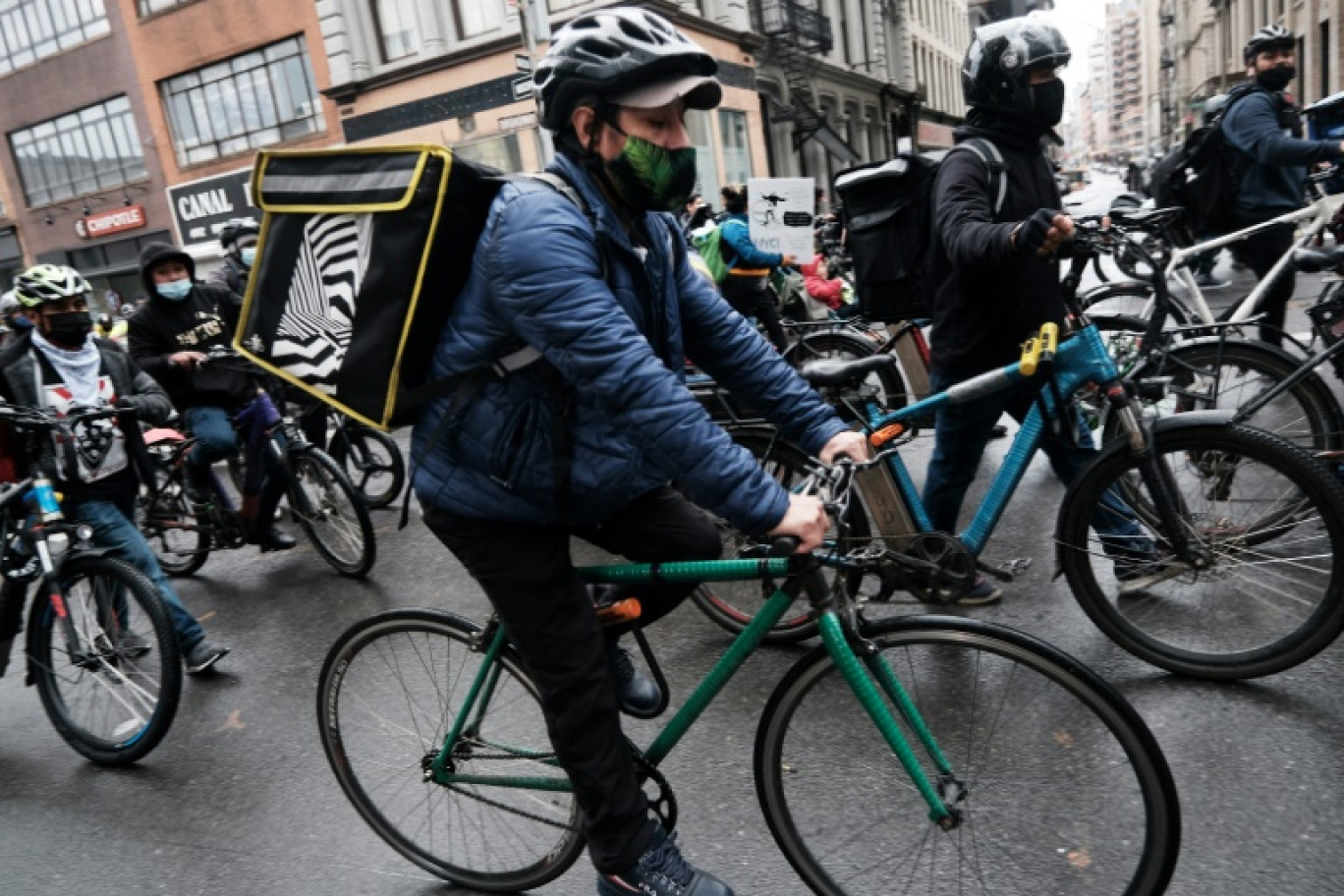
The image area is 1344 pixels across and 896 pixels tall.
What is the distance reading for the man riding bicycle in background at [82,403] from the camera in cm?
409

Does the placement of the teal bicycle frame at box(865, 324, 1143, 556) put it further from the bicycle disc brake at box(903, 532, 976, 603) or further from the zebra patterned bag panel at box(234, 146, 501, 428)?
the zebra patterned bag panel at box(234, 146, 501, 428)

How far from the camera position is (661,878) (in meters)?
2.28

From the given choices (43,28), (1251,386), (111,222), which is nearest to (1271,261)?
(1251,386)

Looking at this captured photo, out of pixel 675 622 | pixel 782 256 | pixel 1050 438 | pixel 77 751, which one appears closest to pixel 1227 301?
pixel 782 256

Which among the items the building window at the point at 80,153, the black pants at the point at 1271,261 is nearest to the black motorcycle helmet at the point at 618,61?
the black pants at the point at 1271,261

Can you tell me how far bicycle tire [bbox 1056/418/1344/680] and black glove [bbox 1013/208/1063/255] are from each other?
0.72 meters

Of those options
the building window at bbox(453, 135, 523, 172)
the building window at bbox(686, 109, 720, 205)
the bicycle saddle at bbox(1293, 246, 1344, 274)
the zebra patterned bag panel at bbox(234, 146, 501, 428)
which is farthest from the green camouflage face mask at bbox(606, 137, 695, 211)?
the building window at bbox(453, 135, 523, 172)

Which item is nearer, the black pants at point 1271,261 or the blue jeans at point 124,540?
the blue jeans at point 124,540

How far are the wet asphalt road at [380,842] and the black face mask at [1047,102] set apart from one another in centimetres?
194

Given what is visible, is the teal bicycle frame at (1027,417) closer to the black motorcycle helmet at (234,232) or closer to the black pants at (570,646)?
the black pants at (570,646)

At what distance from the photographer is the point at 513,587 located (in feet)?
7.20

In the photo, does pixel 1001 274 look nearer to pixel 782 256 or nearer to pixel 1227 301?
pixel 782 256

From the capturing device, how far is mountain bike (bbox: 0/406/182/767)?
363 cm

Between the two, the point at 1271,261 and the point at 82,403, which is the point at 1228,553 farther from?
the point at 82,403
